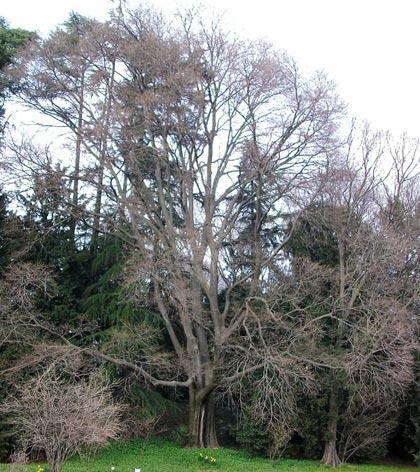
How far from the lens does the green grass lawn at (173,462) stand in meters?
15.4

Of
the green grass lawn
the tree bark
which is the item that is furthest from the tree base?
the tree bark

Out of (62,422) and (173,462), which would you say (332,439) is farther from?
(62,422)

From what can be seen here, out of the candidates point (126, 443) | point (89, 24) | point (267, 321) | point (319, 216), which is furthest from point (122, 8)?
point (126, 443)

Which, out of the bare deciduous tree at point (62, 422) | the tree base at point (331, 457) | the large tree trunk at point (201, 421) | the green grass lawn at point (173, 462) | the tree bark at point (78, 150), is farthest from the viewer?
the tree bark at point (78, 150)

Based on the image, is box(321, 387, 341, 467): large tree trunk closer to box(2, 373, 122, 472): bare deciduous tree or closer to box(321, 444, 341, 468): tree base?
box(321, 444, 341, 468): tree base

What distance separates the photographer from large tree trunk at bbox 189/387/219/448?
1875cm

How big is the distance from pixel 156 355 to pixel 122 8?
11.3 metres

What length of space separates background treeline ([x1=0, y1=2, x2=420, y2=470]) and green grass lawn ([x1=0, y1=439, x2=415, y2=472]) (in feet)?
2.09

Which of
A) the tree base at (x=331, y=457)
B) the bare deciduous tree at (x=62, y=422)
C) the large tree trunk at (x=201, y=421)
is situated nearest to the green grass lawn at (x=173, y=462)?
the tree base at (x=331, y=457)

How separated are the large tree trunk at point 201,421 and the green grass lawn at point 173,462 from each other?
63cm

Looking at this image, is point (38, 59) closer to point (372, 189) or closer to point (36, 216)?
point (36, 216)

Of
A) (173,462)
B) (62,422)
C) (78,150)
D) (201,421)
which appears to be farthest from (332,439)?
(78,150)

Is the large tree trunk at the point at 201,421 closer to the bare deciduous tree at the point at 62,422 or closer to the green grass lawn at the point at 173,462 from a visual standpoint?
the green grass lawn at the point at 173,462

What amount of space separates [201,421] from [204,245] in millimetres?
5559
